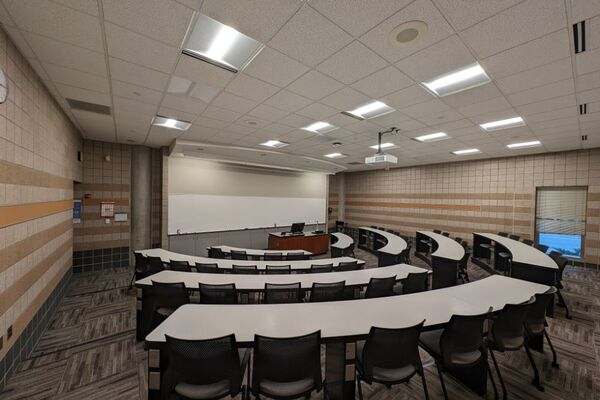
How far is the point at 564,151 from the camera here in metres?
7.28

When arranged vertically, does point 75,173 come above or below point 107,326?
above

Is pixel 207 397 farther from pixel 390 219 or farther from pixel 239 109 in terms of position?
pixel 390 219

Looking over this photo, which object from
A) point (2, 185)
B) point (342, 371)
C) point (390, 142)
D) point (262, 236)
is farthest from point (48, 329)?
point (390, 142)

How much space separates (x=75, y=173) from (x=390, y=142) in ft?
25.5

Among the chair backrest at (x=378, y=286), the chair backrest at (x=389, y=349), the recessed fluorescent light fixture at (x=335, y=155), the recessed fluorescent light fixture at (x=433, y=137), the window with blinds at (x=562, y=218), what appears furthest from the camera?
the recessed fluorescent light fixture at (x=335, y=155)

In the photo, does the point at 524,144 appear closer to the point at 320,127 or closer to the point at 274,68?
the point at 320,127

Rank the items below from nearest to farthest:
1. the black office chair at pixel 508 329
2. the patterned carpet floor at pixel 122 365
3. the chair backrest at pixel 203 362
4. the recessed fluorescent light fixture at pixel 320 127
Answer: the chair backrest at pixel 203 362
the black office chair at pixel 508 329
the patterned carpet floor at pixel 122 365
the recessed fluorescent light fixture at pixel 320 127

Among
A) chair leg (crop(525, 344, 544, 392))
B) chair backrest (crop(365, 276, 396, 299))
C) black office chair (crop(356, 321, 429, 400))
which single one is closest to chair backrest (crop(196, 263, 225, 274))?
chair backrest (crop(365, 276, 396, 299))

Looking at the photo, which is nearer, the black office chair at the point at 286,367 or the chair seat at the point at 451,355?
the black office chair at the point at 286,367

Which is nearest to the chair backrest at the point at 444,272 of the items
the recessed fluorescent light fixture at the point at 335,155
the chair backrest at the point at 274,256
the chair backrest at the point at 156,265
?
the chair backrest at the point at 274,256

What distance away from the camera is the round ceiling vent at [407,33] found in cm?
215

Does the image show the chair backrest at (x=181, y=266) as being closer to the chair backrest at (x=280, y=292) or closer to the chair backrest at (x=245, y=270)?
the chair backrest at (x=245, y=270)

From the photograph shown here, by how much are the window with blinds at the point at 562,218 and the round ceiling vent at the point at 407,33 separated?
8794 mm

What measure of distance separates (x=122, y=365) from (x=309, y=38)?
13.9ft
